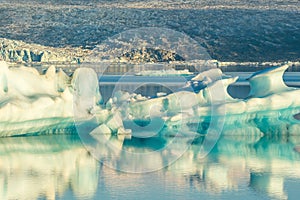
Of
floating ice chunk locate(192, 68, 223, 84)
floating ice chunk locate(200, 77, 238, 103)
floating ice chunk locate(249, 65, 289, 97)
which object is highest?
floating ice chunk locate(192, 68, 223, 84)

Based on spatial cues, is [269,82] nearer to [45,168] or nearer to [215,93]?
[215,93]

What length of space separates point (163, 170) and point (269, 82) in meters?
3.50

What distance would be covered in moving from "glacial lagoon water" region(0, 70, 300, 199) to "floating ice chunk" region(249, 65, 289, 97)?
1.52ft

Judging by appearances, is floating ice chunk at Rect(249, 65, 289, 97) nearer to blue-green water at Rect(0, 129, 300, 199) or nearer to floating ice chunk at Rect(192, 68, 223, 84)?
blue-green water at Rect(0, 129, 300, 199)

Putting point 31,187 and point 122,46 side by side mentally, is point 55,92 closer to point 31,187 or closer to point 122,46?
point 31,187

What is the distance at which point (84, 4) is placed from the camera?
9238 centimetres

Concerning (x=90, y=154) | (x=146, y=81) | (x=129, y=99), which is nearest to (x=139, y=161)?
(x=90, y=154)

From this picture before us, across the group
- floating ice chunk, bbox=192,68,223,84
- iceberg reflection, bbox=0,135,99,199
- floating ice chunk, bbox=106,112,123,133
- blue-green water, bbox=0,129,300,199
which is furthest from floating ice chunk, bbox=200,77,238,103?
iceberg reflection, bbox=0,135,99,199

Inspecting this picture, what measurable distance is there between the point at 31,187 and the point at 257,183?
242 centimetres

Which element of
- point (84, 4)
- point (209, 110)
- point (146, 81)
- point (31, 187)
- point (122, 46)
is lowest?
point (31, 187)

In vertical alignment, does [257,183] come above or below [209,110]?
below

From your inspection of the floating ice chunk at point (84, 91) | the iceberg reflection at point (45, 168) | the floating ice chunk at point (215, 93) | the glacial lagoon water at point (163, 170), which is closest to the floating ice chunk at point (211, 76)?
the floating ice chunk at point (215, 93)

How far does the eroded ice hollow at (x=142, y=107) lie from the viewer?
12602mm

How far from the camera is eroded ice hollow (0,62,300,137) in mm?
12602
